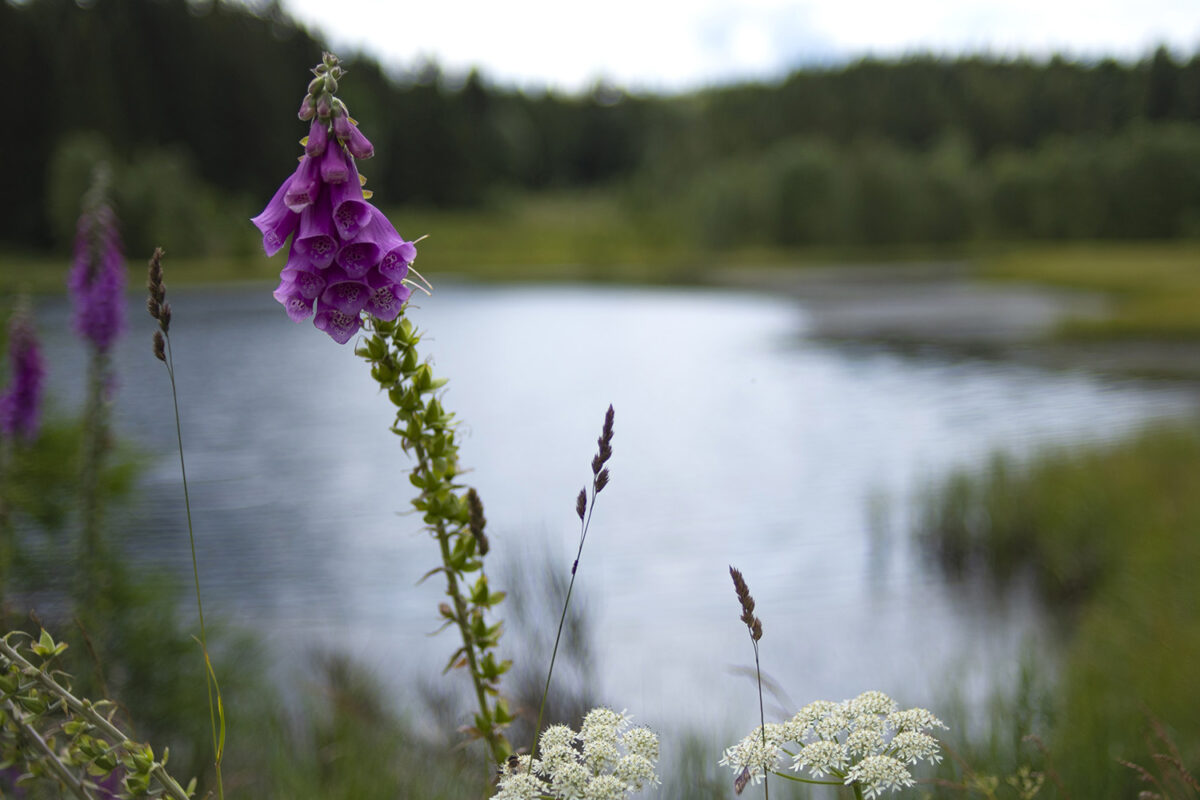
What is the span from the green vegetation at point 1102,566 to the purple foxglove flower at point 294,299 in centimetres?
306

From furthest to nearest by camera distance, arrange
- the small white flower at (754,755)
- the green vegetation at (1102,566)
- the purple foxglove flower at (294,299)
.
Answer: the green vegetation at (1102,566) → the purple foxglove flower at (294,299) → the small white flower at (754,755)

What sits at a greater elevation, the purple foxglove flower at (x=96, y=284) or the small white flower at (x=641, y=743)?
the purple foxglove flower at (x=96, y=284)

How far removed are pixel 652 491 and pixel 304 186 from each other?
11.7 meters

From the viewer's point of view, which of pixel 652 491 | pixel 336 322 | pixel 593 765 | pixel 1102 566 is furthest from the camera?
pixel 652 491

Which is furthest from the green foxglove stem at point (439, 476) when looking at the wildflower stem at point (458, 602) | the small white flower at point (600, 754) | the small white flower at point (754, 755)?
the small white flower at point (754, 755)

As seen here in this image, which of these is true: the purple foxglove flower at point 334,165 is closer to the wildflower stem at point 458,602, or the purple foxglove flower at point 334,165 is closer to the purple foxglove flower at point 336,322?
the purple foxglove flower at point 336,322

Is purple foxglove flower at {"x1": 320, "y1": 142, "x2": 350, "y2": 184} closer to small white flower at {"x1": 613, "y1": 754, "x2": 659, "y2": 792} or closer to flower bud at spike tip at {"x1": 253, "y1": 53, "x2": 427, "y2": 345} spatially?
flower bud at spike tip at {"x1": 253, "y1": 53, "x2": 427, "y2": 345}

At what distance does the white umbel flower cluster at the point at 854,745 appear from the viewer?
1261 mm

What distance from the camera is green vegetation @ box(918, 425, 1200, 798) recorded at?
4.39 metres

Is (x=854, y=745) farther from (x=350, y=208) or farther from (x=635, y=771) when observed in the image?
(x=350, y=208)

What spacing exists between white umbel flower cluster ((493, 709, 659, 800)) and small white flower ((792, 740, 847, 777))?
0.69 feet

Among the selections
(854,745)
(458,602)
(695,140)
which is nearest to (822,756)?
(854,745)

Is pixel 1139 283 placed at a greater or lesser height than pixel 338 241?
lesser

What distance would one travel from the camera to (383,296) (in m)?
1.38
